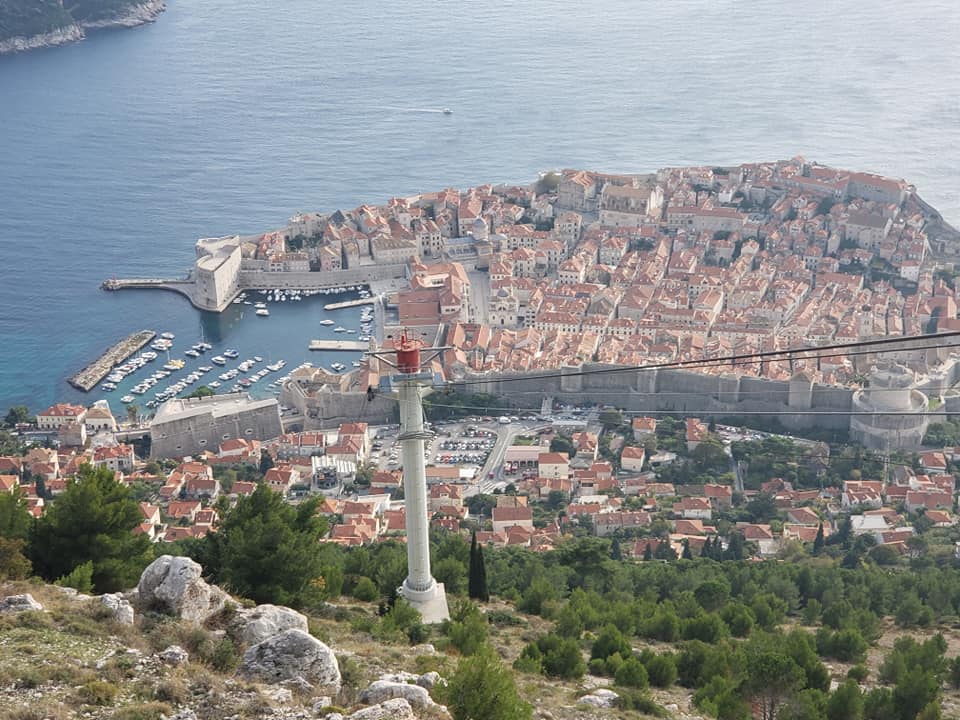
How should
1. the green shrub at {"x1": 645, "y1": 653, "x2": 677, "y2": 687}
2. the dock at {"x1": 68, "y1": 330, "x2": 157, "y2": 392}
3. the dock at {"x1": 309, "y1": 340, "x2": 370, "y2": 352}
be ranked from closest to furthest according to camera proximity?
1. the green shrub at {"x1": 645, "y1": 653, "x2": 677, "y2": 687}
2. the dock at {"x1": 68, "y1": 330, "x2": 157, "y2": 392}
3. the dock at {"x1": 309, "y1": 340, "x2": 370, "y2": 352}

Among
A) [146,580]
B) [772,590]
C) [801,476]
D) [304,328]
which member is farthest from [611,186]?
[146,580]

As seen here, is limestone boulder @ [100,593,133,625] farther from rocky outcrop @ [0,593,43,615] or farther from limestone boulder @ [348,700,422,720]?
limestone boulder @ [348,700,422,720]

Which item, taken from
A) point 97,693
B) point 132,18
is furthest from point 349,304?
point 132,18

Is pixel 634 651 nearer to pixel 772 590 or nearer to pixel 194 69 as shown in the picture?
pixel 772 590

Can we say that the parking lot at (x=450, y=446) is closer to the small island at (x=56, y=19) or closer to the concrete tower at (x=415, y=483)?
the concrete tower at (x=415, y=483)

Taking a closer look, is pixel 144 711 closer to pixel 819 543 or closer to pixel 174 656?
pixel 174 656

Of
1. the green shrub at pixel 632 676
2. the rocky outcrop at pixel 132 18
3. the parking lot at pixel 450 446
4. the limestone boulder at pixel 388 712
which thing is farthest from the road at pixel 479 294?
the rocky outcrop at pixel 132 18

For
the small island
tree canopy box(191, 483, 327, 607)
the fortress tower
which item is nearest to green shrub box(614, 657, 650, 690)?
tree canopy box(191, 483, 327, 607)
